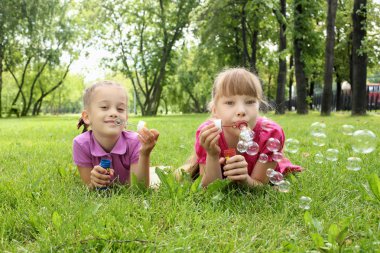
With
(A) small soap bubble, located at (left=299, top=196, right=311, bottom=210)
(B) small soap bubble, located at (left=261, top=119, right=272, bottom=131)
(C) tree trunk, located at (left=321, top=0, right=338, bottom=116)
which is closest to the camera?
(A) small soap bubble, located at (left=299, top=196, right=311, bottom=210)

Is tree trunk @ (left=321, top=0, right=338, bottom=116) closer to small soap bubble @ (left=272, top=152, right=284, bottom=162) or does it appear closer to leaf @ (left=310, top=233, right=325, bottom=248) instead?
small soap bubble @ (left=272, top=152, right=284, bottom=162)

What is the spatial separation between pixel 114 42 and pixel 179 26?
6.04 m

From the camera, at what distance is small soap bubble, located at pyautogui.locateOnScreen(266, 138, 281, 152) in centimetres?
298

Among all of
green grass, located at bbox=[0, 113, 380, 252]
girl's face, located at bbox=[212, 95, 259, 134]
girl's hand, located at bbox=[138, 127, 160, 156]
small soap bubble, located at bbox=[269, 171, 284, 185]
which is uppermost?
girl's face, located at bbox=[212, 95, 259, 134]

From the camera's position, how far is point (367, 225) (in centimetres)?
223

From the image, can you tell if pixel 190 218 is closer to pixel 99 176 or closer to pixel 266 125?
pixel 99 176

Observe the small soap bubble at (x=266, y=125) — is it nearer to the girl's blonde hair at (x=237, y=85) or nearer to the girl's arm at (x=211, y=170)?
the girl's blonde hair at (x=237, y=85)

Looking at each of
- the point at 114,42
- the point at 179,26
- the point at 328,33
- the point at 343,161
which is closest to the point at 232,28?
the point at 179,26

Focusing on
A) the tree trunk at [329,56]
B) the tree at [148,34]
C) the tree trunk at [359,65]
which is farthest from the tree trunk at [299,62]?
the tree at [148,34]

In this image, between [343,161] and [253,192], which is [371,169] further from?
[253,192]

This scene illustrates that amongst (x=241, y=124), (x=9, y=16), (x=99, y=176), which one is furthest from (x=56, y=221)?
(x=9, y=16)

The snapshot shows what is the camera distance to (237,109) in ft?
9.51

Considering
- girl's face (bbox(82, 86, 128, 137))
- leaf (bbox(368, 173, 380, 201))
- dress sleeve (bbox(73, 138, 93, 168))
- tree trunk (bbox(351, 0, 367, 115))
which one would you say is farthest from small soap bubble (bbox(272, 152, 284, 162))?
tree trunk (bbox(351, 0, 367, 115))

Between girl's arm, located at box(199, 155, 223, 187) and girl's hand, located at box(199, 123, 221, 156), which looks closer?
girl's hand, located at box(199, 123, 221, 156)
